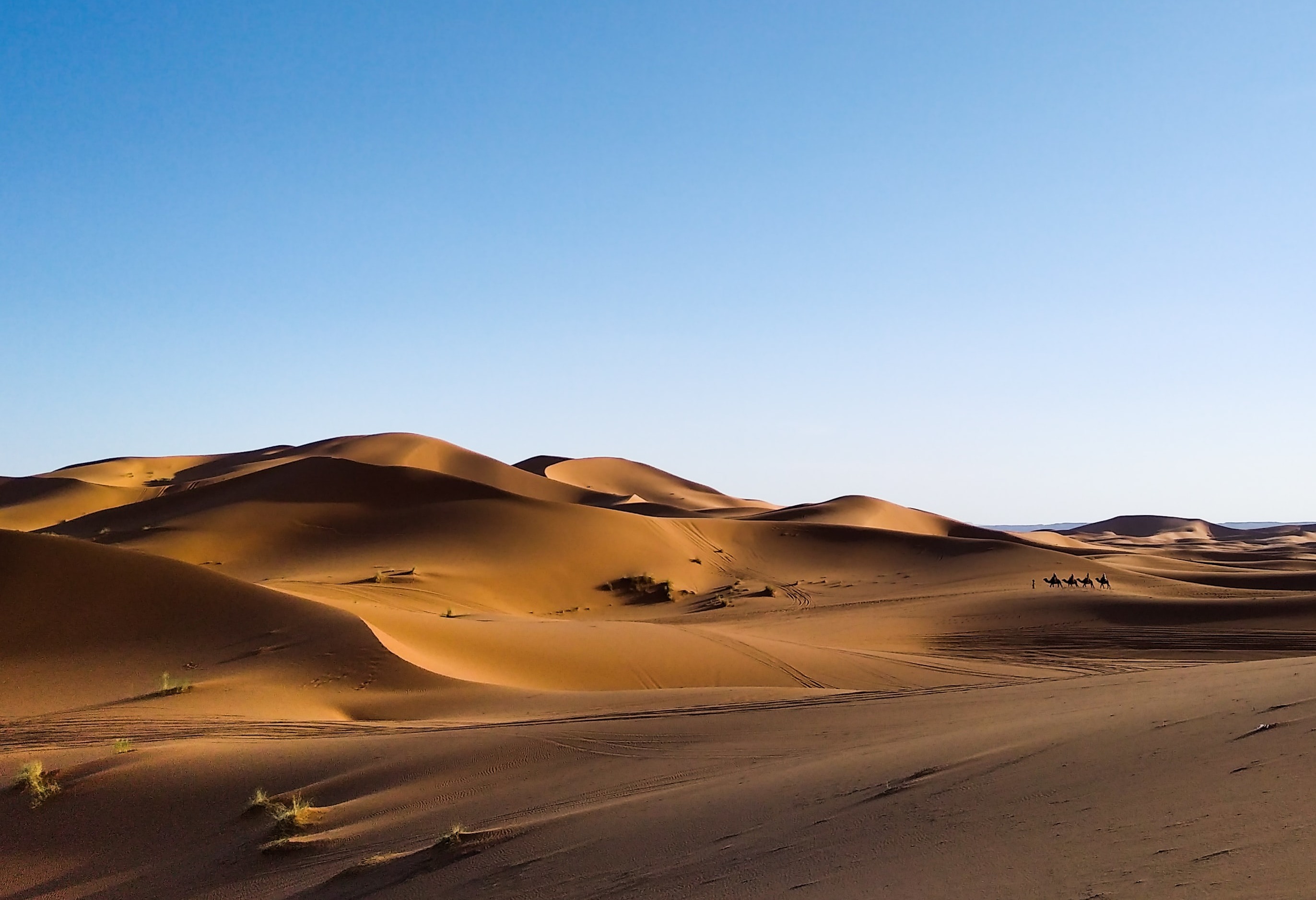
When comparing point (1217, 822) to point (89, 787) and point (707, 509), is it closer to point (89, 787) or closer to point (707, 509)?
point (89, 787)

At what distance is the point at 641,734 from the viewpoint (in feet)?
32.4

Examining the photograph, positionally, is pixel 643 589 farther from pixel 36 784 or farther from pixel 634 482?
pixel 634 482

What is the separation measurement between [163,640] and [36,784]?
6.83 metres

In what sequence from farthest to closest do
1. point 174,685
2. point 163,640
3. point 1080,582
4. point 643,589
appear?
point 643,589
point 1080,582
point 163,640
point 174,685

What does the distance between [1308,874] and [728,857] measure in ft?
9.95

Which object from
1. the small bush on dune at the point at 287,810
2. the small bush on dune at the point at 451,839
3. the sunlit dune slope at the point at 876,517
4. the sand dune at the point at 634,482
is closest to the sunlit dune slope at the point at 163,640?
the small bush on dune at the point at 287,810

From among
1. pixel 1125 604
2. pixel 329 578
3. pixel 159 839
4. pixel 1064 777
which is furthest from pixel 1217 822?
pixel 329 578

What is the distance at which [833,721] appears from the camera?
32.6 feet

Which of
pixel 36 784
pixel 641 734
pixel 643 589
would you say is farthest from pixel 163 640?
pixel 643 589

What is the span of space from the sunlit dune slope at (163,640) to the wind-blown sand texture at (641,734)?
63 millimetres

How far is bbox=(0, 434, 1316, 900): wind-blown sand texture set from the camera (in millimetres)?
4996

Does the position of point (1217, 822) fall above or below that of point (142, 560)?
below

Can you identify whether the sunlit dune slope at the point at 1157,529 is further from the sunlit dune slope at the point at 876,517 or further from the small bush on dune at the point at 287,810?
the small bush on dune at the point at 287,810

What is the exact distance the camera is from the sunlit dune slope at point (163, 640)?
1366 cm
